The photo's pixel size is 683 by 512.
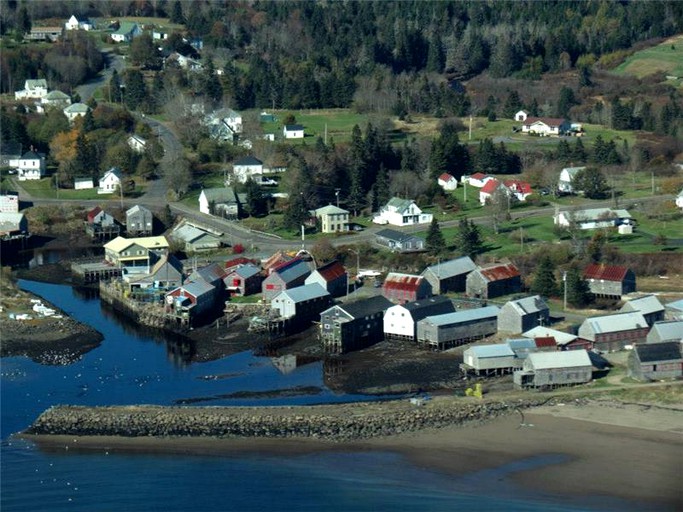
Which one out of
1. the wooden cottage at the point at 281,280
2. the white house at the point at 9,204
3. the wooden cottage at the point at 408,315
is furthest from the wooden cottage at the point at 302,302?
the white house at the point at 9,204

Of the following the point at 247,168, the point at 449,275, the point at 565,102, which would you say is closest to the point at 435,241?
the point at 449,275

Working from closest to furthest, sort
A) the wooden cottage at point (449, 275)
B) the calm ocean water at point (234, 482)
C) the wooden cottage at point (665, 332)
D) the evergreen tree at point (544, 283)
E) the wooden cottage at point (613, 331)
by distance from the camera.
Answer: the calm ocean water at point (234, 482) → the wooden cottage at point (665, 332) → the wooden cottage at point (613, 331) → the evergreen tree at point (544, 283) → the wooden cottage at point (449, 275)

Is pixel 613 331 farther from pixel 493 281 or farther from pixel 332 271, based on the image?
pixel 332 271

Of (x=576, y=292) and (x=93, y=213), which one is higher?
(x=93, y=213)

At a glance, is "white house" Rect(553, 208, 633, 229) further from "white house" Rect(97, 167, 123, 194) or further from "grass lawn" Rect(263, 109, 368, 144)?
"white house" Rect(97, 167, 123, 194)

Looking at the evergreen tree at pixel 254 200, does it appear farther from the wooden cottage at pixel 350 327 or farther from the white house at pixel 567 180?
the wooden cottage at pixel 350 327

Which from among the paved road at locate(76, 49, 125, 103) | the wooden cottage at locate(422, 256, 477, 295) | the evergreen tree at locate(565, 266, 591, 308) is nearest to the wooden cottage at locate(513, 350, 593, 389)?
the evergreen tree at locate(565, 266, 591, 308)

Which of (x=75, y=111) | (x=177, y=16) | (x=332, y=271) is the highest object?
(x=177, y=16)
